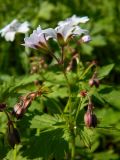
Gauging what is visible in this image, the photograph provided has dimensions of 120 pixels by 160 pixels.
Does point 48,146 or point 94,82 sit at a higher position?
point 94,82

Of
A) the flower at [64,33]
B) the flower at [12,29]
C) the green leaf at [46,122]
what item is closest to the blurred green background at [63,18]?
the flower at [12,29]

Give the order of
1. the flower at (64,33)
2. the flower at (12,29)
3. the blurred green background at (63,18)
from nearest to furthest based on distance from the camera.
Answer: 1. the flower at (64,33)
2. the flower at (12,29)
3. the blurred green background at (63,18)

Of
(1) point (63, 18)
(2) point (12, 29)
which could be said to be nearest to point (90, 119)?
(2) point (12, 29)

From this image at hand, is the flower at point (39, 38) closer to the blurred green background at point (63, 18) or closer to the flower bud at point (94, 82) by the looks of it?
the flower bud at point (94, 82)

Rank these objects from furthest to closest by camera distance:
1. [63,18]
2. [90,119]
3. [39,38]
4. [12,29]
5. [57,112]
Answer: [63,18] → [12,29] → [57,112] → [39,38] → [90,119]

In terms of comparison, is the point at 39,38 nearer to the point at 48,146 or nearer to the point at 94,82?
the point at 94,82

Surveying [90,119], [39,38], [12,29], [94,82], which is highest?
[12,29]

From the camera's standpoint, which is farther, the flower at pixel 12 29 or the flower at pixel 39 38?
the flower at pixel 12 29

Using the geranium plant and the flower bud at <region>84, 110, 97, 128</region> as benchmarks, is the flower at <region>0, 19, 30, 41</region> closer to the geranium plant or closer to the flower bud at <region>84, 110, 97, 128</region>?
the geranium plant

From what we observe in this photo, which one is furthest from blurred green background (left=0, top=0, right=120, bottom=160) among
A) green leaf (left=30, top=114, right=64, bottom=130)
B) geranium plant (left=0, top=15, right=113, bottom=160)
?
green leaf (left=30, top=114, right=64, bottom=130)
